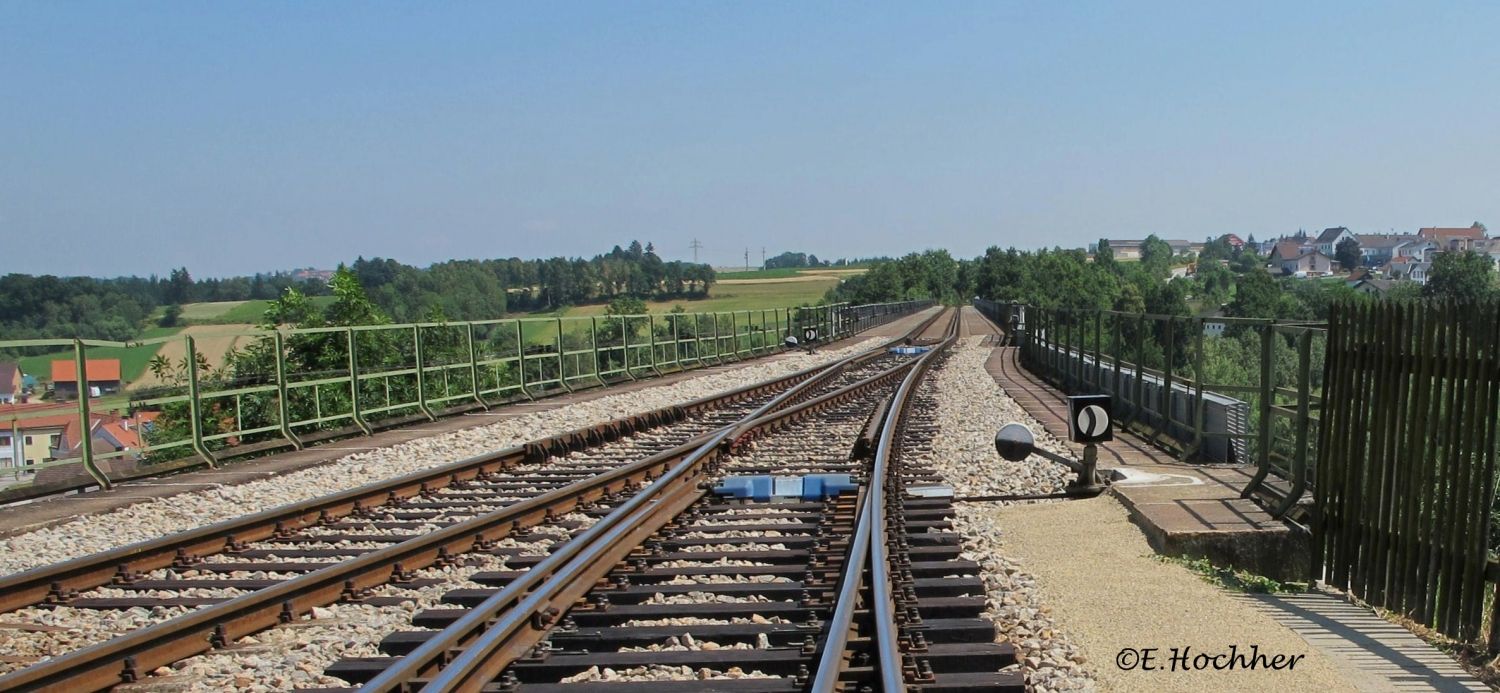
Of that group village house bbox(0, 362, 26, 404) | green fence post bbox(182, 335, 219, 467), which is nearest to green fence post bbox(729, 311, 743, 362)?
green fence post bbox(182, 335, 219, 467)

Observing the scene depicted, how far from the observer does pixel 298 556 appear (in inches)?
315

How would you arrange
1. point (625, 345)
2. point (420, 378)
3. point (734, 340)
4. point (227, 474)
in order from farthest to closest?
point (734, 340), point (625, 345), point (420, 378), point (227, 474)

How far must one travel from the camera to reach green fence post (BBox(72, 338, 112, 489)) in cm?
1218

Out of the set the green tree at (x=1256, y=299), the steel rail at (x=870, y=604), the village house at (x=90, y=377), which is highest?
the village house at (x=90, y=377)

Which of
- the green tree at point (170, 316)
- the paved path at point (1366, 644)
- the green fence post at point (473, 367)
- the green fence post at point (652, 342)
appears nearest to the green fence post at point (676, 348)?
the green fence post at point (652, 342)

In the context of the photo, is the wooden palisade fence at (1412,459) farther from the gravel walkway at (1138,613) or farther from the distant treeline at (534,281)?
the distant treeline at (534,281)

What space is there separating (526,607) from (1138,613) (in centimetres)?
312

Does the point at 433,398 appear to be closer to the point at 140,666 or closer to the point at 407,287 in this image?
the point at 140,666

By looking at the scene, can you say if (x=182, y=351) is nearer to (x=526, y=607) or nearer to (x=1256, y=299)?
(x=526, y=607)

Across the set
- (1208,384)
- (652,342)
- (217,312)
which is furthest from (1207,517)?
(217,312)

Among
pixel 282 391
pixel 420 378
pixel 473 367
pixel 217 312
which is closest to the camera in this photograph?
pixel 282 391

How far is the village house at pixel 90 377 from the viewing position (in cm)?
1226

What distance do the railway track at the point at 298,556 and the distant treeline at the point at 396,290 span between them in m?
5.34

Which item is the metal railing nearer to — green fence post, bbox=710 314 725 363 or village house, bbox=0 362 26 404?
green fence post, bbox=710 314 725 363
